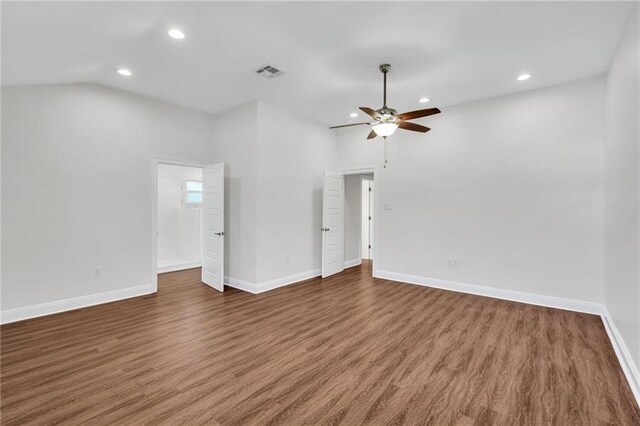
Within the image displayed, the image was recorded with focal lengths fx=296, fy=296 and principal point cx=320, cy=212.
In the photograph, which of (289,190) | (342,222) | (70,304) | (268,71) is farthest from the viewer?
(342,222)

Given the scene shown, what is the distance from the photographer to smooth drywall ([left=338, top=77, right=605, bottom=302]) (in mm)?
4066

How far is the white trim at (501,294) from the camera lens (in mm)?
4051

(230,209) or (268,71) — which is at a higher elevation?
(268,71)

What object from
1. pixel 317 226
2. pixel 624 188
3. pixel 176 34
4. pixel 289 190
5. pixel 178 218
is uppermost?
pixel 176 34

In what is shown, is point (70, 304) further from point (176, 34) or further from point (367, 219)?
point (367, 219)

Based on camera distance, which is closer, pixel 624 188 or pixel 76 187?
pixel 624 188

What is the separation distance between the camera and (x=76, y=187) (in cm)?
413

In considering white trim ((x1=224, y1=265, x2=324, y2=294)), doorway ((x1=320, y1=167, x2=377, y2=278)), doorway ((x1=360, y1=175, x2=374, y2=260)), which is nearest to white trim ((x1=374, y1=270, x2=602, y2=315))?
doorway ((x1=320, y1=167, x2=377, y2=278))

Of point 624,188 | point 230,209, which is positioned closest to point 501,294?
point 624,188

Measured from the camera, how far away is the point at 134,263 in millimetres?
4691

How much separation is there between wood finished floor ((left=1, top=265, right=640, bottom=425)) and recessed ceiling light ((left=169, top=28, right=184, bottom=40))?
10.4 ft

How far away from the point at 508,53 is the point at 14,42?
16.5 ft

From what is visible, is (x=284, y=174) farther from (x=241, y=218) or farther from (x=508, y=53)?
(x=508, y=53)

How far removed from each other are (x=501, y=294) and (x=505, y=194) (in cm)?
157
